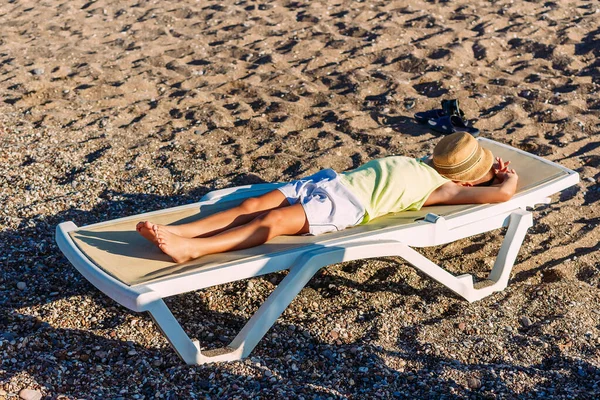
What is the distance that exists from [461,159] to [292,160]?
178cm

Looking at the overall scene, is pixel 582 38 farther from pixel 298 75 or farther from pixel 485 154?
pixel 485 154

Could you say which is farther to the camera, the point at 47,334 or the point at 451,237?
the point at 451,237

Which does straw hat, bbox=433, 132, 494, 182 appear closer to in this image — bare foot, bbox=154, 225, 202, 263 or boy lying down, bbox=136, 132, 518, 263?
boy lying down, bbox=136, 132, 518, 263

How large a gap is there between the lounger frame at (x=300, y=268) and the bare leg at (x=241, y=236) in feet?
0.97

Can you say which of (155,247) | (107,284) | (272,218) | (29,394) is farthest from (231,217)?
(29,394)

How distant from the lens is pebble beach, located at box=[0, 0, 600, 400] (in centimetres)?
371

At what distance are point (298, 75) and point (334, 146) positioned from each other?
67.1 inches

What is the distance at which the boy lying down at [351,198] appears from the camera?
4070 millimetres

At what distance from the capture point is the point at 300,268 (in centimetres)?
378

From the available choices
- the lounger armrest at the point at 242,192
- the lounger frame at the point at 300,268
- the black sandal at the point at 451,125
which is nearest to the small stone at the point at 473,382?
the lounger frame at the point at 300,268

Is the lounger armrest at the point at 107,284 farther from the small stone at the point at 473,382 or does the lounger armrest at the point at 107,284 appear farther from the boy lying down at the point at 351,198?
the small stone at the point at 473,382

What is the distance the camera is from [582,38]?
8172 mm

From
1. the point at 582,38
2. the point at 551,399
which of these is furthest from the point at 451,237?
the point at 582,38

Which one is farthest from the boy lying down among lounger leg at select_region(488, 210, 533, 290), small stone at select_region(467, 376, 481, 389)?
small stone at select_region(467, 376, 481, 389)
